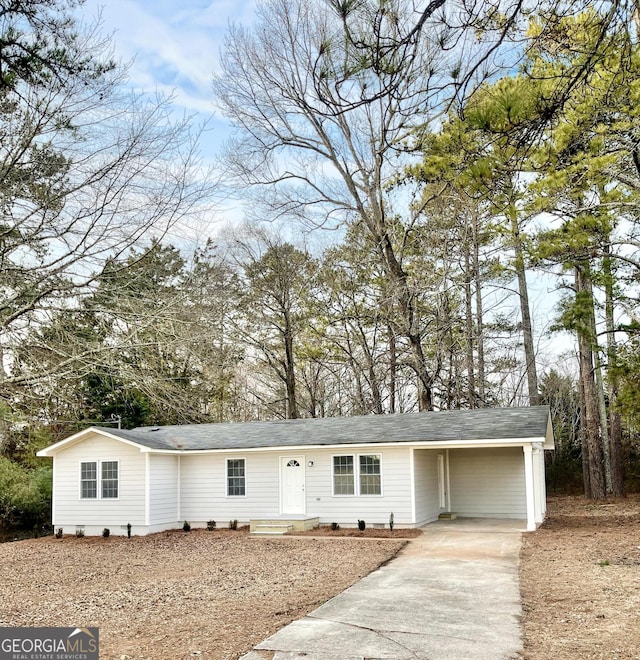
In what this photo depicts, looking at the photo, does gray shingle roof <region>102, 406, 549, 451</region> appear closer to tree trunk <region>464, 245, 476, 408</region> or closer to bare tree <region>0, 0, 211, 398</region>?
tree trunk <region>464, 245, 476, 408</region>

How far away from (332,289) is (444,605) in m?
18.0

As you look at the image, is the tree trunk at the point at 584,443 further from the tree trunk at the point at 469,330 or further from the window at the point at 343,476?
the window at the point at 343,476

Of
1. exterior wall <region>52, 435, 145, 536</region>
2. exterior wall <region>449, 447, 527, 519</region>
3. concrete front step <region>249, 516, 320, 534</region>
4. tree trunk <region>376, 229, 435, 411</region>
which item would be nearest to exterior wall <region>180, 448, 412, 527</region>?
concrete front step <region>249, 516, 320, 534</region>

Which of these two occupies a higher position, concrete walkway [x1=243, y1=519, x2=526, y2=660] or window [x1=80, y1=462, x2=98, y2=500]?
window [x1=80, y1=462, x2=98, y2=500]

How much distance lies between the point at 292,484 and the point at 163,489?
3.51 metres

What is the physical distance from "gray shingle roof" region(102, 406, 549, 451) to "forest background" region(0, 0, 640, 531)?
6.78ft

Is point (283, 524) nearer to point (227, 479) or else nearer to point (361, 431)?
point (227, 479)

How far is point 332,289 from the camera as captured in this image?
82.8 feet

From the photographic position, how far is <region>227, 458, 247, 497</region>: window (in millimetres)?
18391

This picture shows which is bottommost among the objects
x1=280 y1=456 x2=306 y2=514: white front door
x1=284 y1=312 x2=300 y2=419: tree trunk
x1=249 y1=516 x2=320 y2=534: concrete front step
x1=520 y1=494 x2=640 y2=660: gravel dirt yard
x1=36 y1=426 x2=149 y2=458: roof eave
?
x1=249 y1=516 x2=320 y2=534: concrete front step

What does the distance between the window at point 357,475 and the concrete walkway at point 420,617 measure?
186 inches

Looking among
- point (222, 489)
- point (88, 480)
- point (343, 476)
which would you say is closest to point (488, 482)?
point (343, 476)

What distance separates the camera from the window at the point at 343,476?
17016 millimetres

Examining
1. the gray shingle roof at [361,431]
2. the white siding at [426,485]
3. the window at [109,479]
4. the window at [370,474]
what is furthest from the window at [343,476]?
the window at [109,479]
